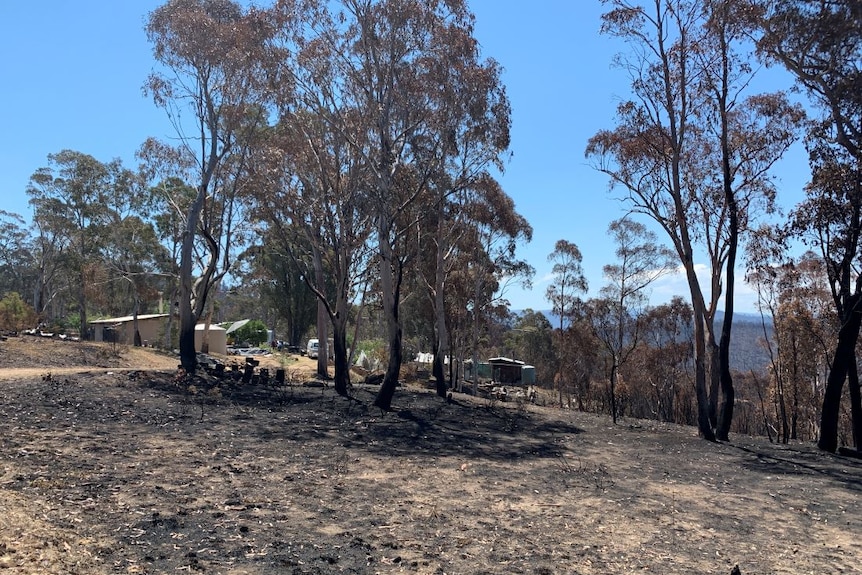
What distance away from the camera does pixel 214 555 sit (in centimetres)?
515

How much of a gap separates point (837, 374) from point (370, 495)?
11328mm

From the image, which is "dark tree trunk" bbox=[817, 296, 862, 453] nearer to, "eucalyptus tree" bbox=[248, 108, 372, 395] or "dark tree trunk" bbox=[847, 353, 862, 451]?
"dark tree trunk" bbox=[847, 353, 862, 451]

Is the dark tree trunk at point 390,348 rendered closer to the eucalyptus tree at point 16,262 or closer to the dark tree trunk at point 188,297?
the dark tree trunk at point 188,297

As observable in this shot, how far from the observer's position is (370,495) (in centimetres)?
759

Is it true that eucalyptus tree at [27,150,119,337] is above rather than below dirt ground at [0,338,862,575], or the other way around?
above

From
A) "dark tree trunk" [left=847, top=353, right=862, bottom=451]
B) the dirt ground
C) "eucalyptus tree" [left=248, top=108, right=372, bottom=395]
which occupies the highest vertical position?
"eucalyptus tree" [left=248, top=108, right=372, bottom=395]

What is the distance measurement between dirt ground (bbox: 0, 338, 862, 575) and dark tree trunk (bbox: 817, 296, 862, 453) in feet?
3.03

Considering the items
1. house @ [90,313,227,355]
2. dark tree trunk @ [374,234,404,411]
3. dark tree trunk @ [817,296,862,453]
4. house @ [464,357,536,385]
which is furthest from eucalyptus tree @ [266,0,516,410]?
house @ [464,357,536,385]

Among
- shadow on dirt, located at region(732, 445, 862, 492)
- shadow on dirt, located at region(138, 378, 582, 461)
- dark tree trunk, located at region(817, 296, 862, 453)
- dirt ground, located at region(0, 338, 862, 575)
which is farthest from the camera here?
dark tree trunk, located at region(817, 296, 862, 453)

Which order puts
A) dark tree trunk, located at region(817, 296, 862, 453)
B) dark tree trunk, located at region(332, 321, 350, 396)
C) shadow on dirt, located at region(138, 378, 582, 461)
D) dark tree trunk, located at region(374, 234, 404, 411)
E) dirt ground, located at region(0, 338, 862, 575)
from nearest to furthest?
dirt ground, located at region(0, 338, 862, 575)
shadow on dirt, located at region(138, 378, 582, 461)
dark tree trunk, located at region(817, 296, 862, 453)
dark tree trunk, located at region(374, 234, 404, 411)
dark tree trunk, located at region(332, 321, 350, 396)

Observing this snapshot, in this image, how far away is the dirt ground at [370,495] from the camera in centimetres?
539

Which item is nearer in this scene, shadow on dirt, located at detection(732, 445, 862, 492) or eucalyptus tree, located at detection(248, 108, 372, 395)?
shadow on dirt, located at detection(732, 445, 862, 492)

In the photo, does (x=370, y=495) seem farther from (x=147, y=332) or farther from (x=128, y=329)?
(x=147, y=332)

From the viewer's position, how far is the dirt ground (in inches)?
212
